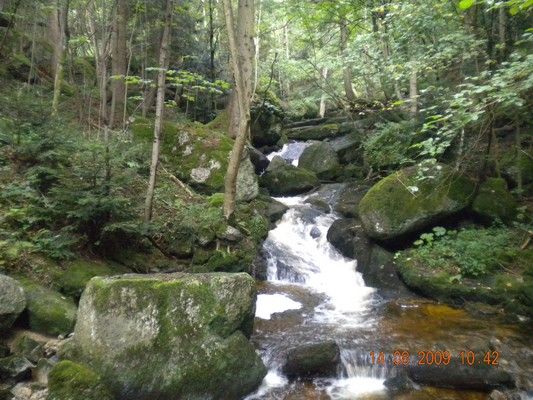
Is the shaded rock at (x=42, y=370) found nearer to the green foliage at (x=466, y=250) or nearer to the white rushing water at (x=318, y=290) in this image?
the white rushing water at (x=318, y=290)

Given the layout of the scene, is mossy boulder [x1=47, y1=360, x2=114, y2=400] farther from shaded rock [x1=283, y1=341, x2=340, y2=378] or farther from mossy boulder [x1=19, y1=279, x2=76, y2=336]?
shaded rock [x1=283, y1=341, x2=340, y2=378]

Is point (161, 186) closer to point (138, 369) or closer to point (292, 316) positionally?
point (292, 316)

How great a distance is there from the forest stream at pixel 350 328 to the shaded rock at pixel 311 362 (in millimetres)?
96

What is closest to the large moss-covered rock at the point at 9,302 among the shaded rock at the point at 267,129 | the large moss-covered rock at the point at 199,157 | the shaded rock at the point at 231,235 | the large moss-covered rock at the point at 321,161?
the shaded rock at the point at 231,235

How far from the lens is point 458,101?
514cm

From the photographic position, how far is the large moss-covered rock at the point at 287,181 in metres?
13.6

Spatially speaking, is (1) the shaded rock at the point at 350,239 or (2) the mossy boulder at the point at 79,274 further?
(1) the shaded rock at the point at 350,239

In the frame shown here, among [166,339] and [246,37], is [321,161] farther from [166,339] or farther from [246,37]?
[166,339]

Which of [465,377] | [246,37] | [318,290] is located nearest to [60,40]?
[246,37]

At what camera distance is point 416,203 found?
9102mm

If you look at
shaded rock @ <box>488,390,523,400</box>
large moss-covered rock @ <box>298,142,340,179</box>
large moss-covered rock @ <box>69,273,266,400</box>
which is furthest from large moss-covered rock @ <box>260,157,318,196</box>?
shaded rock @ <box>488,390,523,400</box>

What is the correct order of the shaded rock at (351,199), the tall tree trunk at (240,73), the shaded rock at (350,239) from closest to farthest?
Result: the tall tree trunk at (240,73) → the shaded rock at (350,239) → the shaded rock at (351,199)

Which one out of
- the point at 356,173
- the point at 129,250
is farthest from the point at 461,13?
the point at 129,250
